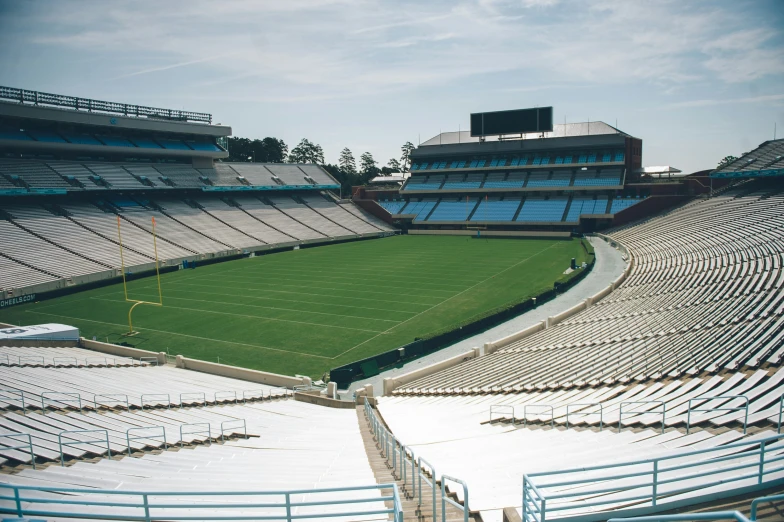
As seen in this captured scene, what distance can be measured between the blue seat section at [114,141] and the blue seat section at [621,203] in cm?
5812

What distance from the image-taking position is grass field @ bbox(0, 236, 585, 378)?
85.6ft

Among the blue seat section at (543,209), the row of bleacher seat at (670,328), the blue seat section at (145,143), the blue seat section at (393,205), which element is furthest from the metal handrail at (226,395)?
the blue seat section at (393,205)

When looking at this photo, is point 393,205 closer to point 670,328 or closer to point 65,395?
point 670,328

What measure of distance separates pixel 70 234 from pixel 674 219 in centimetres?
5719

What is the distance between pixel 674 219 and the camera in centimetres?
5375

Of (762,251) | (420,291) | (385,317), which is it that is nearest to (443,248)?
(420,291)

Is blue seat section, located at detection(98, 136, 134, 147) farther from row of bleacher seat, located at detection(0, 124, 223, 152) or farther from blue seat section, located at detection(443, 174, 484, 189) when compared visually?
blue seat section, located at detection(443, 174, 484, 189)

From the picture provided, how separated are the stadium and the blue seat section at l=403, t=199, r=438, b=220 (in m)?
0.75

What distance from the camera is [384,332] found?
27953 millimetres

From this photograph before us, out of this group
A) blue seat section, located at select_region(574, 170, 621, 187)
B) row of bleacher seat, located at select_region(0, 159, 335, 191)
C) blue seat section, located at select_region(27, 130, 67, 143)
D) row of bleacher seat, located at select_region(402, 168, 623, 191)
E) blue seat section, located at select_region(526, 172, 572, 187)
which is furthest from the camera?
blue seat section, located at select_region(526, 172, 572, 187)

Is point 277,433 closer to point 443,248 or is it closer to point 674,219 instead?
point 443,248

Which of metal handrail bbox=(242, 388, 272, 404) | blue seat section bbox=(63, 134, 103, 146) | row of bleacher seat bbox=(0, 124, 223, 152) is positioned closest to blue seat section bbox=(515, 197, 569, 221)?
row of bleacher seat bbox=(0, 124, 223, 152)

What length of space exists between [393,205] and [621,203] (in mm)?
31723

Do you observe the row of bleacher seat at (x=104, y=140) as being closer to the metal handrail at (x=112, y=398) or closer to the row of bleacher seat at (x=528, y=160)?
the row of bleacher seat at (x=528, y=160)
